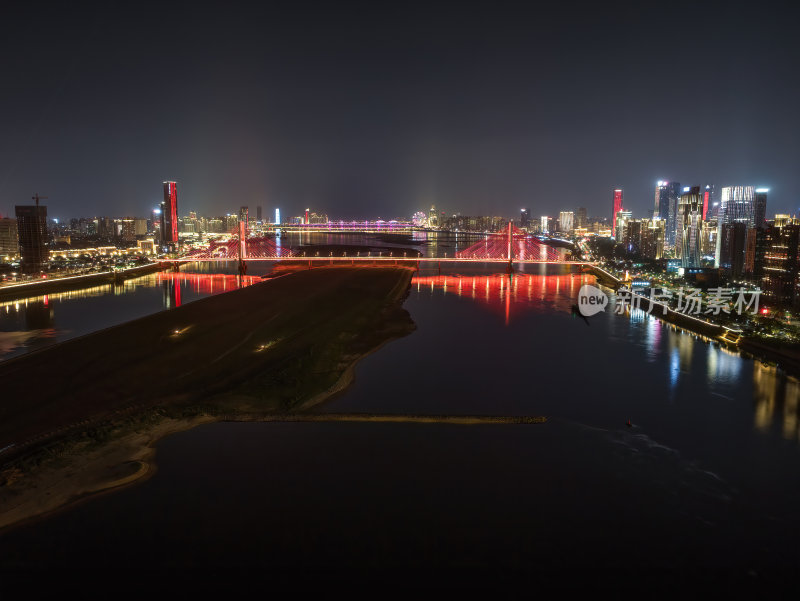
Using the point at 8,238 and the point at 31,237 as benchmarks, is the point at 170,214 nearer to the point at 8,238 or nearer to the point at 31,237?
the point at 8,238


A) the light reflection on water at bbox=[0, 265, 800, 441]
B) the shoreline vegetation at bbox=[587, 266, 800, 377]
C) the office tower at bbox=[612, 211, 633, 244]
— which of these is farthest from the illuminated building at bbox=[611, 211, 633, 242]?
the shoreline vegetation at bbox=[587, 266, 800, 377]

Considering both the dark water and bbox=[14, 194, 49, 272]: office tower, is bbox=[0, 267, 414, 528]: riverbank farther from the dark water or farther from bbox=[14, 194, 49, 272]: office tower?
bbox=[14, 194, 49, 272]: office tower

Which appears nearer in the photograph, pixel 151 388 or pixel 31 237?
pixel 151 388

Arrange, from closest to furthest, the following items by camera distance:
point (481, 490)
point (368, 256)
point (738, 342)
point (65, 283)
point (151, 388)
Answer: point (481, 490) → point (151, 388) → point (738, 342) → point (65, 283) → point (368, 256)

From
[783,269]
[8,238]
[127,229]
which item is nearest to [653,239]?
[783,269]

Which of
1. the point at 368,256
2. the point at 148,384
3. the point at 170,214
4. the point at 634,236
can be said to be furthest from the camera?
the point at 170,214

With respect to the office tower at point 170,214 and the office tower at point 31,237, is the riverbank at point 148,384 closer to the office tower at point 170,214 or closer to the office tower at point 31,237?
the office tower at point 31,237

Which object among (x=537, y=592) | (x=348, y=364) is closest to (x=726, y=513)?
(x=537, y=592)

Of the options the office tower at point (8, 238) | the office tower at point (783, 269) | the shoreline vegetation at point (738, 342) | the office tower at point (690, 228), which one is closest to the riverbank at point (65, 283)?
the office tower at point (8, 238)
